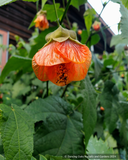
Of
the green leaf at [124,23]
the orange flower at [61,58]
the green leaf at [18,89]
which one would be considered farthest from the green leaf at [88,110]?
the green leaf at [18,89]

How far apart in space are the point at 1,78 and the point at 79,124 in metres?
0.29

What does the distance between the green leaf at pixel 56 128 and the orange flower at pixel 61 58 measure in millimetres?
108

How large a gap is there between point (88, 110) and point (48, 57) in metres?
0.17

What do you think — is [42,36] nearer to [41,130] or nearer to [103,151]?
[41,130]

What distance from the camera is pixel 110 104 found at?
52cm

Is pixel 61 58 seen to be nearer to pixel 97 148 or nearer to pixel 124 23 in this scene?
pixel 124 23

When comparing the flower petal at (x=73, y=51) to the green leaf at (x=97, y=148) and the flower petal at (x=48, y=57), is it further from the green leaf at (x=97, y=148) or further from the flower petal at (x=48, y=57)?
the green leaf at (x=97, y=148)

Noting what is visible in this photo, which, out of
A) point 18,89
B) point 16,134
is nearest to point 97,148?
point 16,134

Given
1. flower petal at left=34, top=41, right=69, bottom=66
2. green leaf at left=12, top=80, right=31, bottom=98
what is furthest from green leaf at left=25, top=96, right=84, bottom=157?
green leaf at left=12, top=80, right=31, bottom=98

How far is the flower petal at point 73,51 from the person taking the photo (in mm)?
281

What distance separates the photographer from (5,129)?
22cm

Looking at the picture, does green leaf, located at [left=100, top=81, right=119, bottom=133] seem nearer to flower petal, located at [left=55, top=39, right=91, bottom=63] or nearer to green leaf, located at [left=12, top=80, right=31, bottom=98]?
flower petal, located at [left=55, top=39, right=91, bottom=63]

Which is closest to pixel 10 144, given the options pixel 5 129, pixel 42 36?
pixel 5 129

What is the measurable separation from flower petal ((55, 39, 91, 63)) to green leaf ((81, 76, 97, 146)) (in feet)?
0.31
